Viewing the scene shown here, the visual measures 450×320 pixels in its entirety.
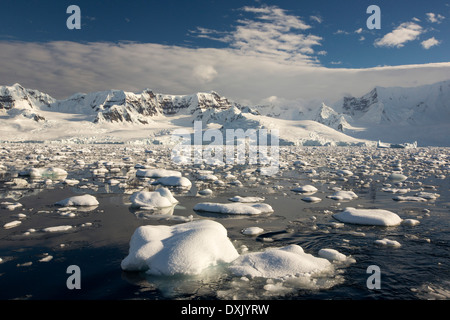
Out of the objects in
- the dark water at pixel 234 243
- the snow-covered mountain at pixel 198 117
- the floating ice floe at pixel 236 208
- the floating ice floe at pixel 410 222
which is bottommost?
the dark water at pixel 234 243

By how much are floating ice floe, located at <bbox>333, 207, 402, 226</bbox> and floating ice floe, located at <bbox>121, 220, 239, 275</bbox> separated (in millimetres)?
3959

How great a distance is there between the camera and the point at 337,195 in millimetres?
11086

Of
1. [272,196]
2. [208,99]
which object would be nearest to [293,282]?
[272,196]

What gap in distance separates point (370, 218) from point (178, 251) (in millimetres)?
5238

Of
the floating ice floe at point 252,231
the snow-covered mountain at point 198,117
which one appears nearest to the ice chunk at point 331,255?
the floating ice floe at point 252,231

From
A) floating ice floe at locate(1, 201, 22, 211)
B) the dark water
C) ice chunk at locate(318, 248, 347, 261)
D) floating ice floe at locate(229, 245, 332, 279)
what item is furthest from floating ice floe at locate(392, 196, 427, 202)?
floating ice floe at locate(1, 201, 22, 211)

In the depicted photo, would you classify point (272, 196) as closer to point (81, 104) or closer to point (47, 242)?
point (47, 242)

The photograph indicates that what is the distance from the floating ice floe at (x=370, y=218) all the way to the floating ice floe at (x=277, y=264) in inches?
116

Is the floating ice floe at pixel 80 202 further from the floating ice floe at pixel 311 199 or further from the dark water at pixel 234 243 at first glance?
the floating ice floe at pixel 311 199

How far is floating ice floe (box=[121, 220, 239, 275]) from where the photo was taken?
4.85m

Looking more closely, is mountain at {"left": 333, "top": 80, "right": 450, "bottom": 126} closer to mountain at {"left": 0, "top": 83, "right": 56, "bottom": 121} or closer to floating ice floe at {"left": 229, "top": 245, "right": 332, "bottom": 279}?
floating ice floe at {"left": 229, "top": 245, "right": 332, "bottom": 279}

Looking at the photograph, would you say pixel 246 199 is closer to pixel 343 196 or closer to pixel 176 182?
pixel 343 196

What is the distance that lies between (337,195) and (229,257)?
710 centimetres

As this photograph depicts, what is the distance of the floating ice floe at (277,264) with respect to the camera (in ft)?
16.0
